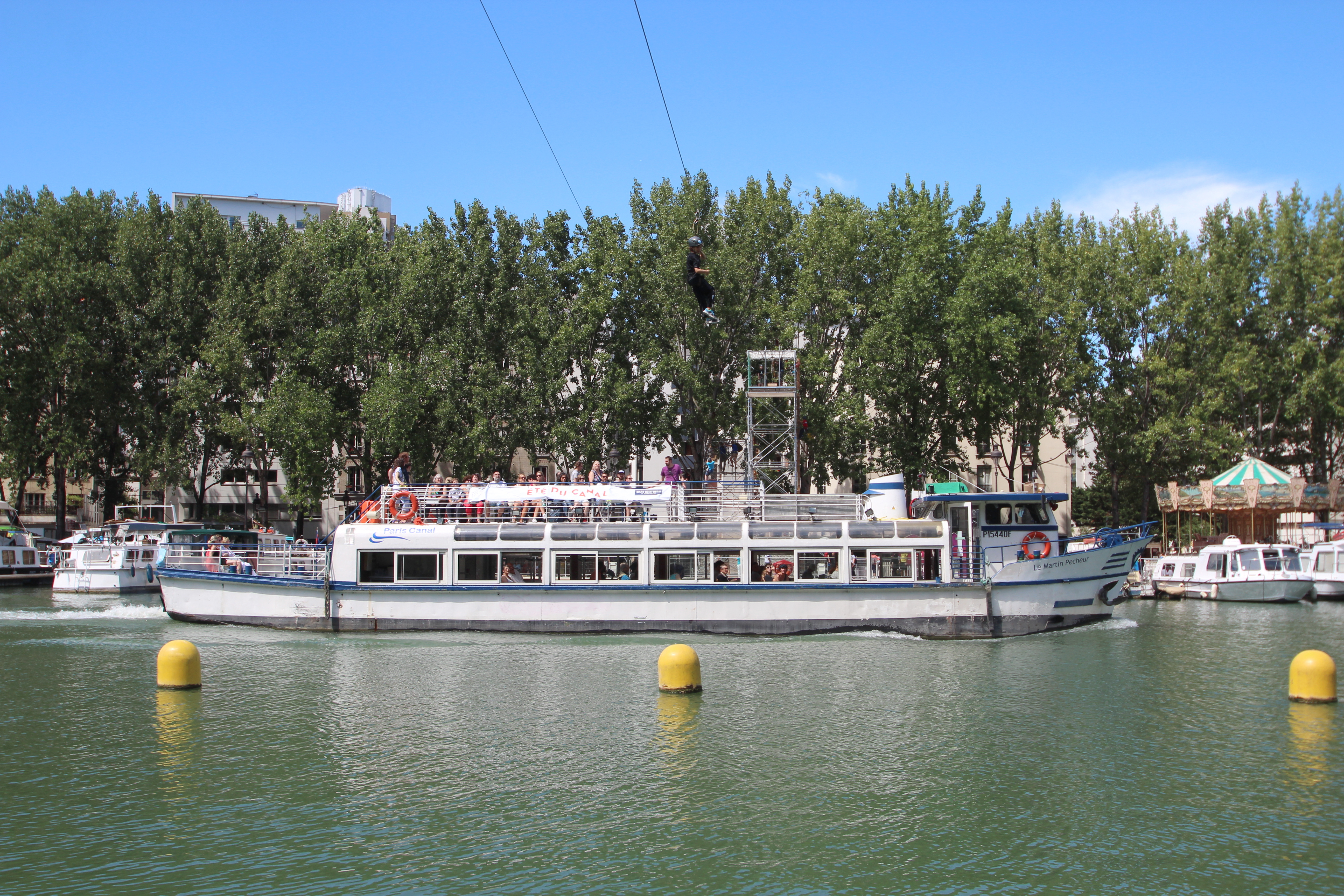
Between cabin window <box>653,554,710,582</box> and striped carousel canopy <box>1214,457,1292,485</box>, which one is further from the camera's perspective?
striped carousel canopy <box>1214,457,1292,485</box>

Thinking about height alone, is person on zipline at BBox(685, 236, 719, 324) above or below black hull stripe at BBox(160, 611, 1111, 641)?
above

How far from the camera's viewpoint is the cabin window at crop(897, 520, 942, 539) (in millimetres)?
31641

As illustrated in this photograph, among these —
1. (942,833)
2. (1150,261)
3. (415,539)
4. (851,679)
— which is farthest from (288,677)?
(1150,261)

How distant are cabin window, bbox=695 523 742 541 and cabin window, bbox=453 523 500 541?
651 cm

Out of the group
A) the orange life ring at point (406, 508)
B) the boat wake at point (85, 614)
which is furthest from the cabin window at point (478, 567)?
A: the boat wake at point (85, 614)

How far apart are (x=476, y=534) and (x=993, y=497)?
16617mm

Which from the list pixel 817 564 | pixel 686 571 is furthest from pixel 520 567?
pixel 817 564

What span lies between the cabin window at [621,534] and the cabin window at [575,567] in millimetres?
760

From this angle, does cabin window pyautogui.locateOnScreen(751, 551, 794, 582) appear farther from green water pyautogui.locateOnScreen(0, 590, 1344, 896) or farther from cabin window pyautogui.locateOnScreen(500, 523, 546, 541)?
cabin window pyautogui.locateOnScreen(500, 523, 546, 541)

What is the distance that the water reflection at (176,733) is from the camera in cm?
1683

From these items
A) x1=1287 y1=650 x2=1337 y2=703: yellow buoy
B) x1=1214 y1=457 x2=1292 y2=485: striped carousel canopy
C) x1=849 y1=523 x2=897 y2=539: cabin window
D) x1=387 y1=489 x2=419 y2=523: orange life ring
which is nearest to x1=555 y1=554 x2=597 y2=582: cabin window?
x1=387 y1=489 x2=419 y2=523: orange life ring

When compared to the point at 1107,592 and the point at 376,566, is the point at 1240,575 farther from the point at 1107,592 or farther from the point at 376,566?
the point at 376,566

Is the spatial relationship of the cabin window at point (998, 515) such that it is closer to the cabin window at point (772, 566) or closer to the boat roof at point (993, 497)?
the boat roof at point (993, 497)

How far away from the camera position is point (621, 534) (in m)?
32.7
